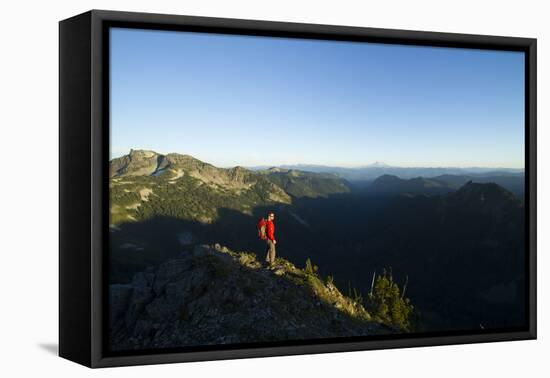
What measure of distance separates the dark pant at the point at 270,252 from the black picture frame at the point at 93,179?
3.18 feet

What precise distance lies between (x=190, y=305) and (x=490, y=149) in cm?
449

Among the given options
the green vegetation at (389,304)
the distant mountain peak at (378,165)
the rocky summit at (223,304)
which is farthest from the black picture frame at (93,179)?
the distant mountain peak at (378,165)

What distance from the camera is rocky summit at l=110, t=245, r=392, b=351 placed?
12.8m

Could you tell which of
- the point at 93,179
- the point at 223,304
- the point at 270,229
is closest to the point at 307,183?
the point at 270,229

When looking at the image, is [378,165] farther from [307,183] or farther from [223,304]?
[223,304]

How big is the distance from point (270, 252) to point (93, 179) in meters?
2.35

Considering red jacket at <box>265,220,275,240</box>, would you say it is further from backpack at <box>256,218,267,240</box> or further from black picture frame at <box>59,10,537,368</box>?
black picture frame at <box>59,10,537,368</box>

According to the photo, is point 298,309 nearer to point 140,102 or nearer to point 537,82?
point 140,102

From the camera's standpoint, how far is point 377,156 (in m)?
14.4

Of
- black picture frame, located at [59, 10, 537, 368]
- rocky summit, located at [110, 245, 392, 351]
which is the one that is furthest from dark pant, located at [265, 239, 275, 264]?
black picture frame, located at [59, 10, 537, 368]

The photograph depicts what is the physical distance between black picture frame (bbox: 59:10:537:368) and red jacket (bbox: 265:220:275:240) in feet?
4.02

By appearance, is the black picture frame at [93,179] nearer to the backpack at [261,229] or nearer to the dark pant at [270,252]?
the dark pant at [270,252]

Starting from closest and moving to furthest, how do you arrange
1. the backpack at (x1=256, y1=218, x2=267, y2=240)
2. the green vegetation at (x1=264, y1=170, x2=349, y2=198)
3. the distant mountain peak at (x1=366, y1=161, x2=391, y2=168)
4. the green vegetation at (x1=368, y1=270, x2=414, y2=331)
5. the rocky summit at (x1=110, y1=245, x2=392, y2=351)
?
the rocky summit at (x1=110, y1=245, x2=392, y2=351)
the backpack at (x1=256, y1=218, x2=267, y2=240)
the green vegetation at (x1=264, y1=170, x2=349, y2=198)
the green vegetation at (x1=368, y1=270, x2=414, y2=331)
the distant mountain peak at (x1=366, y1=161, x2=391, y2=168)

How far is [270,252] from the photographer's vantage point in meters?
13.6
